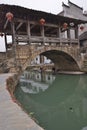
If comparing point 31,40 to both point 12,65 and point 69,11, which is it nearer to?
point 12,65

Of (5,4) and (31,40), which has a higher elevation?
(5,4)

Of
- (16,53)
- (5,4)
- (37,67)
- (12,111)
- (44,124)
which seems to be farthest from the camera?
(37,67)

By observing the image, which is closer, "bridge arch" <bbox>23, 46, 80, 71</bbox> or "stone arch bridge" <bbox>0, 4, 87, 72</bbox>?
"stone arch bridge" <bbox>0, 4, 87, 72</bbox>

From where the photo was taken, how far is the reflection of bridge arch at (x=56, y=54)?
15.4m

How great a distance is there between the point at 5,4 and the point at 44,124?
9.94 meters

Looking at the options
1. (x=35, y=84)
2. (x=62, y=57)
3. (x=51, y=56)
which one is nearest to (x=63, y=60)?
(x=62, y=57)

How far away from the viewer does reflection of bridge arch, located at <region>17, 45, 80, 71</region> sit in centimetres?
1535

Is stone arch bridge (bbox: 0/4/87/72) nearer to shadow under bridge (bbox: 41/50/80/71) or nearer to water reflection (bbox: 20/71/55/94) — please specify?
shadow under bridge (bbox: 41/50/80/71)

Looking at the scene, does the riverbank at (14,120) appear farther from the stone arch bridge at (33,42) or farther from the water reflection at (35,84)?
the stone arch bridge at (33,42)

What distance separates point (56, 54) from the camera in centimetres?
2061

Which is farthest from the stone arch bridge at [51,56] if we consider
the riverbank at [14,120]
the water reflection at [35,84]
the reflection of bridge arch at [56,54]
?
the riverbank at [14,120]

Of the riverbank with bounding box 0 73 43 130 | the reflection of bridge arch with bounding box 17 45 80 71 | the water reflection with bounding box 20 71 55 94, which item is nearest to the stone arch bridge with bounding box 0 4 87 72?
the reflection of bridge arch with bounding box 17 45 80 71

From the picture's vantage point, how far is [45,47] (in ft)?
56.6

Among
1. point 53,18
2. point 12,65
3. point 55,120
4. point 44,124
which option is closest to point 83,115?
point 55,120
